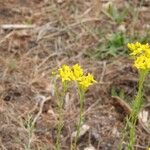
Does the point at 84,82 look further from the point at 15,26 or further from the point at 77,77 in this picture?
the point at 15,26

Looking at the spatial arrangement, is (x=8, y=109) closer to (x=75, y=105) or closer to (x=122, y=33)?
(x=75, y=105)

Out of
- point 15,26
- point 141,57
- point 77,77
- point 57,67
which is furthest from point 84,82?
point 15,26

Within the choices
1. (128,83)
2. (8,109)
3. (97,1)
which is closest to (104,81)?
(128,83)

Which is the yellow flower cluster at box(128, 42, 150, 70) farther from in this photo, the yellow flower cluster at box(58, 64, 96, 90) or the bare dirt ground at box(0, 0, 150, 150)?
the bare dirt ground at box(0, 0, 150, 150)

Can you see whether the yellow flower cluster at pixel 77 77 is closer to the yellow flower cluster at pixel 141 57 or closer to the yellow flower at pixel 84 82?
the yellow flower at pixel 84 82

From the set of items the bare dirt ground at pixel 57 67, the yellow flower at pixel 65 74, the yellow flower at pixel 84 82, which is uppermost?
the yellow flower at pixel 65 74

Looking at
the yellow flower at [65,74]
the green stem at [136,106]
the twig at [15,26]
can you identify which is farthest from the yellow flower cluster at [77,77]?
the twig at [15,26]

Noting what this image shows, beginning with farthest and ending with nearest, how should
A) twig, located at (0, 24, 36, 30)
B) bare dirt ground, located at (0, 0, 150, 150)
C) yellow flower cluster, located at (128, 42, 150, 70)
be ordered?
1. twig, located at (0, 24, 36, 30)
2. bare dirt ground, located at (0, 0, 150, 150)
3. yellow flower cluster, located at (128, 42, 150, 70)

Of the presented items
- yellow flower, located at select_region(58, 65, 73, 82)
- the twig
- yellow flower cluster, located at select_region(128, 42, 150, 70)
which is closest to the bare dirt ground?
the twig

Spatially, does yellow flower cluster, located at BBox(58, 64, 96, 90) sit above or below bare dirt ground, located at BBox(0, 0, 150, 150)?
above
